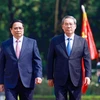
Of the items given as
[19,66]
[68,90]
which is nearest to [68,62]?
[68,90]

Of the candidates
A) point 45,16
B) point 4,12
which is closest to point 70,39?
point 4,12

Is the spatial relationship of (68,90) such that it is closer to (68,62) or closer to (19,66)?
(68,62)

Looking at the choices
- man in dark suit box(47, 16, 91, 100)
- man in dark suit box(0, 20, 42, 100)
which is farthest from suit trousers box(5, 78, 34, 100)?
man in dark suit box(47, 16, 91, 100)

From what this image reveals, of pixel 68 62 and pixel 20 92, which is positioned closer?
pixel 68 62

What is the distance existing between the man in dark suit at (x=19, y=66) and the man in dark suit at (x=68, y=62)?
0.28 m

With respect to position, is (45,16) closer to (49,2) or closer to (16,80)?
(49,2)

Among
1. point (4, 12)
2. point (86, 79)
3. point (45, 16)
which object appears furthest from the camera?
point (45, 16)

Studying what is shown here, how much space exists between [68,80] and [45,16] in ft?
112

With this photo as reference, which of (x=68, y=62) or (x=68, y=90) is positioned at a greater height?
(x=68, y=62)

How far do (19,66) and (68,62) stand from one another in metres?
0.81

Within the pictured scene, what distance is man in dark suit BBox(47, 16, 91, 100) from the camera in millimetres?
8281

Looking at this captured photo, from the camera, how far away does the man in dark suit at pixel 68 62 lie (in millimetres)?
8281

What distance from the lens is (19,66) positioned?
8.32 meters

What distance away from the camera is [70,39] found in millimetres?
8391
